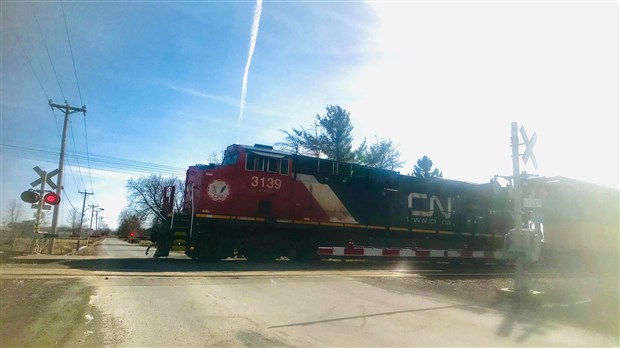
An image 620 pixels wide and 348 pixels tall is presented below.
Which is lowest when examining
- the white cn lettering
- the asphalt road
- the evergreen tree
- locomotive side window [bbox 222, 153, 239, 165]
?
the asphalt road

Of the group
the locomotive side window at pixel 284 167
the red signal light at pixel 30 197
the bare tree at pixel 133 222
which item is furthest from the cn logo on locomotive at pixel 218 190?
the bare tree at pixel 133 222

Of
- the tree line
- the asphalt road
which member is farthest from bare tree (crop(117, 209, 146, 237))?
the asphalt road

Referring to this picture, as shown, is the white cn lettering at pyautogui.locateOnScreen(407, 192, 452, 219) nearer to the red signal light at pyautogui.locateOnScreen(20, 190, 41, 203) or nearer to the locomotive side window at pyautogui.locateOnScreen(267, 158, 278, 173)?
the locomotive side window at pyautogui.locateOnScreen(267, 158, 278, 173)

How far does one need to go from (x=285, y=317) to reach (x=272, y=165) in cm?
1022

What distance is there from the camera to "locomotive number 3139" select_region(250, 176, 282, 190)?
16.2m

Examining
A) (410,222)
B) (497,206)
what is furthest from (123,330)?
(497,206)

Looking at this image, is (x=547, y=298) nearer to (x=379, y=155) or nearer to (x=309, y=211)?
(x=309, y=211)

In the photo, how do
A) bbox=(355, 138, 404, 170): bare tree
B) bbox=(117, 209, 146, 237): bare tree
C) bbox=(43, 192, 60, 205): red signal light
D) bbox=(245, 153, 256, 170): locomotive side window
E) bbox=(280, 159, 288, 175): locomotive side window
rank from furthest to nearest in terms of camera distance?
bbox=(117, 209, 146, 237): bare tree → bbox=(355, 138, 404, 170): bare tree → bbox=(280, 159, 288, 175): locomotive side window → bbox=(245, 153, 256, 170): locomotive side window → bbox=(43, 192, 60, 205): red signal light

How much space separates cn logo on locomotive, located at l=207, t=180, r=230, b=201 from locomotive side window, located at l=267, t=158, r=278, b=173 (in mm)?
1877

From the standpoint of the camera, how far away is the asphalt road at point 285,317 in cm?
561

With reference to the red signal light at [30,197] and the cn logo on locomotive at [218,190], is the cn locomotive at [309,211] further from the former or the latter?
the red signal light at [30,197]

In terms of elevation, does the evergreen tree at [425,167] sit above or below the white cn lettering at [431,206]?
above

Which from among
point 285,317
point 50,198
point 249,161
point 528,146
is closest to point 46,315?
point 285,317

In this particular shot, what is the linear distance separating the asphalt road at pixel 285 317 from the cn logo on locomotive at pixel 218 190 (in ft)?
17.9
